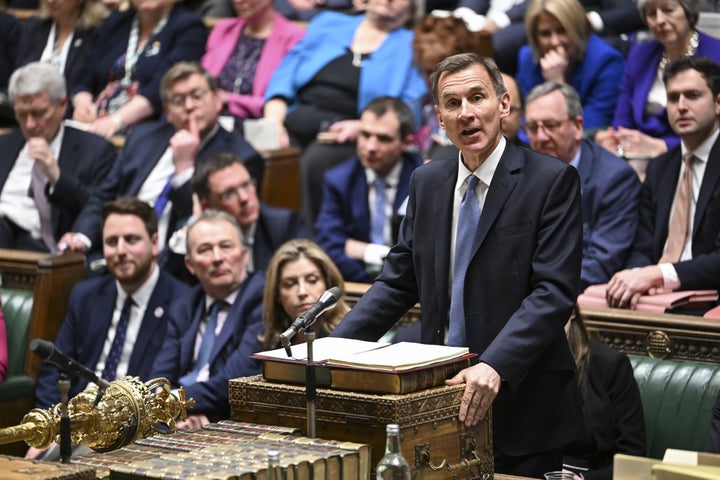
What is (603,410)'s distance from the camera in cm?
341

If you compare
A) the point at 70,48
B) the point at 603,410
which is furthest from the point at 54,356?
the point at 70,48

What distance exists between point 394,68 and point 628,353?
226cm

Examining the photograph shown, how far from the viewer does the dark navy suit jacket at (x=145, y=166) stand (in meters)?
5.25

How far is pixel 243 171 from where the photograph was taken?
4844mm

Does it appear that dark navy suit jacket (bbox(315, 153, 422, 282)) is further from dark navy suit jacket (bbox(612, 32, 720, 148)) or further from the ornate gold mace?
the ornate gold mace

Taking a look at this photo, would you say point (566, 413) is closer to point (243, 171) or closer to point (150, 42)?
point (243, 171)

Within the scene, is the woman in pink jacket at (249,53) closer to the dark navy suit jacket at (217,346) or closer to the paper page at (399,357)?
the dark navy suit jacket at (217,346)

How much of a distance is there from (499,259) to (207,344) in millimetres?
1851

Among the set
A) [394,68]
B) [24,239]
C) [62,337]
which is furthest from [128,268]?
[394,68]

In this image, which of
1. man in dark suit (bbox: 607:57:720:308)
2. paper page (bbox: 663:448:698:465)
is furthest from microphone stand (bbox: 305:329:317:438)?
man in dark suit (bbox: 607:57:720:308)

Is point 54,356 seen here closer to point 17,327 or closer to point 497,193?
point 497,193

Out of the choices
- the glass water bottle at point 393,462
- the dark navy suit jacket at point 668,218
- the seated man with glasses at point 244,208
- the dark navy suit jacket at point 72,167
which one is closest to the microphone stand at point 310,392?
the glass water bottle at point 393,462

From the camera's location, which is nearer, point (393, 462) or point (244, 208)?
point (393, 462)

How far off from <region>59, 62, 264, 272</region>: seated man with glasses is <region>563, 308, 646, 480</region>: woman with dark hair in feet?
7.27
